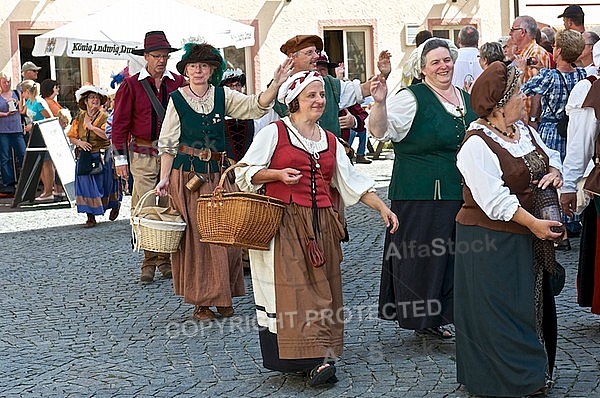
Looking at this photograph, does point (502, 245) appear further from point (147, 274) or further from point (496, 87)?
point (147, 274)

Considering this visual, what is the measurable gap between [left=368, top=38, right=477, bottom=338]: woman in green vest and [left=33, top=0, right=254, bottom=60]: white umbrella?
24.7ft

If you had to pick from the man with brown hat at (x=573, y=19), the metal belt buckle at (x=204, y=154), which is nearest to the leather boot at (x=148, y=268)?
the metal belt buckle at (x=204, y=154)

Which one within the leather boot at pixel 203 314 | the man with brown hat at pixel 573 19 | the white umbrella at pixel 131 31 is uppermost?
the white umbrella at pixel 131 31

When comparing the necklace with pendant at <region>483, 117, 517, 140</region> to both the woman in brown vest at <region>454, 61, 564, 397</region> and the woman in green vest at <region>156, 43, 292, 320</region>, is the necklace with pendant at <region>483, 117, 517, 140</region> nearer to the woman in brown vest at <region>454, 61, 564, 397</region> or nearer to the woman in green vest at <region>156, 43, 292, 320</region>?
the woman in brown vest at <region>454, 61, 564, 397</region>

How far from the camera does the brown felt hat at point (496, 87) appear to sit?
5.22 metres

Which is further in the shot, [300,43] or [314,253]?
[300,43]

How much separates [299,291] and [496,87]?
1.47m

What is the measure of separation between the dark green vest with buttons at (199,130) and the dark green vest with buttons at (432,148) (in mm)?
A: 1666

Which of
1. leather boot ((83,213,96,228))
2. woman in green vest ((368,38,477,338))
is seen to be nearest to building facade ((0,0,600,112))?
leather boot ((83,213,96,228))

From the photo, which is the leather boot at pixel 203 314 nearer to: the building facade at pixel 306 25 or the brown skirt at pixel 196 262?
the brown skirt at pixel 196 262

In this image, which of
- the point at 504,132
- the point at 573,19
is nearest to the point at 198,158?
the point at 504,132

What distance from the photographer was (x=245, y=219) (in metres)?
5.76

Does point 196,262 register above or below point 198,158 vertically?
below

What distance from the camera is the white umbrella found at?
1383 centimetres
